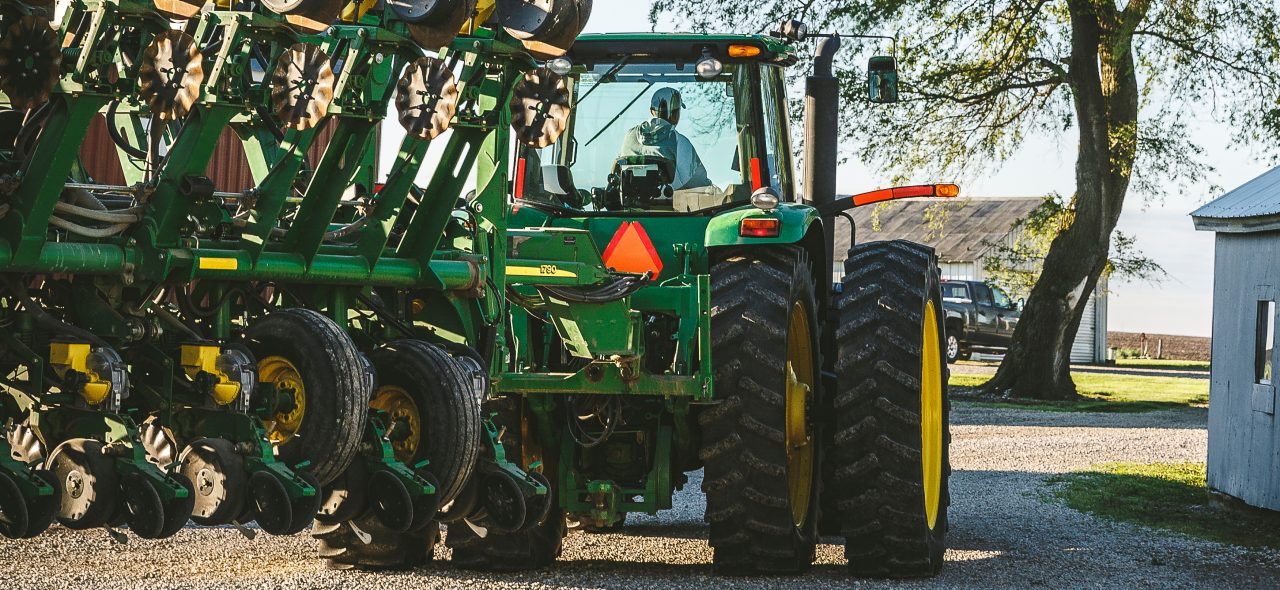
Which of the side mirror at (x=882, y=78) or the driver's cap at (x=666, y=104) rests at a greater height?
the side mirror at (x=882, y=78)

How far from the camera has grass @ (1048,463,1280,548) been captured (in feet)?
35.8

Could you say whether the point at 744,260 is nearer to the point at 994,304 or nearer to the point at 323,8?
the point at 323,8

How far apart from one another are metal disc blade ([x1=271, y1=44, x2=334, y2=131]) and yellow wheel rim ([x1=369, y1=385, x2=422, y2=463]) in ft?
3.74

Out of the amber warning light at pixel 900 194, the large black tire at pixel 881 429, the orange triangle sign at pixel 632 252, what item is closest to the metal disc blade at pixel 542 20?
the orange triangle sign at pixel 632 252

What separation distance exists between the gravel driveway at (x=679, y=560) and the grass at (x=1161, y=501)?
1.08 ft

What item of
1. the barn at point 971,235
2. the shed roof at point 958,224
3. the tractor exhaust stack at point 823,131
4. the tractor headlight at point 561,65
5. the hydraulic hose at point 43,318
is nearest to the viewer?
the hydraulic hose at point 43,318

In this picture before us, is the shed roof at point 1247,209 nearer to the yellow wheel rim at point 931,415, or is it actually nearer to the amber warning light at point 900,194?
the amber warning light at point 900,194

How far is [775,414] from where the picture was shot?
7551 millimetres

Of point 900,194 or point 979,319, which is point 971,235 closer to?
point 979,319

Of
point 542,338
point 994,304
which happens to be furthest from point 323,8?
point 994,304

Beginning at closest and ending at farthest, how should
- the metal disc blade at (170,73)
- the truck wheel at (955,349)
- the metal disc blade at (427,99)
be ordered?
the metal disc blade at (170,73) → the metal disc blade at (427,99) → the truck wheel at (955,349)

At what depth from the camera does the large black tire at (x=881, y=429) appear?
7777 millimetres

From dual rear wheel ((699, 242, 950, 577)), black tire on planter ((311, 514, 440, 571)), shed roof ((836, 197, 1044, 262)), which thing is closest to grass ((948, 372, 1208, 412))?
shed roof ((836, 197, 1044, 262))

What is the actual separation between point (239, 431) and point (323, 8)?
1.34 metres
